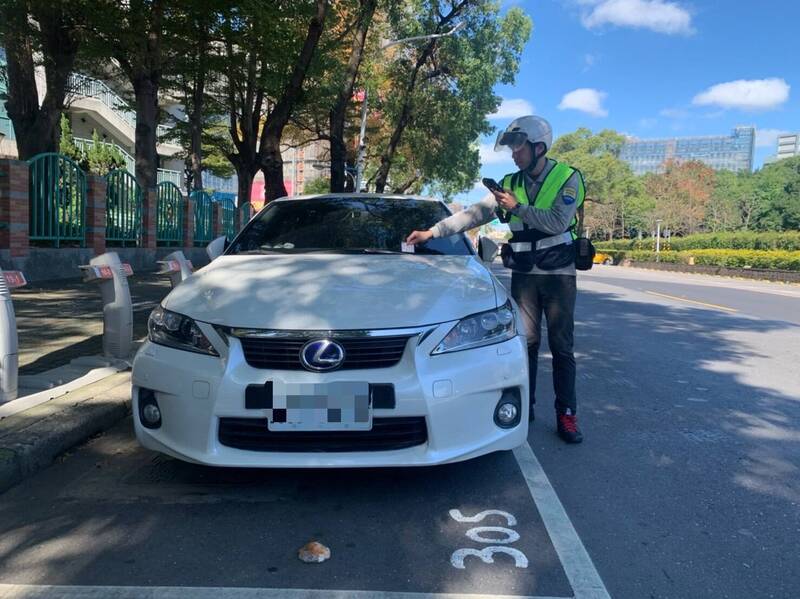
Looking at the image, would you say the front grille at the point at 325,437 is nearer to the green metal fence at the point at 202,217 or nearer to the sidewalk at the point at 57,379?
the sidewalk at the point at 57,379

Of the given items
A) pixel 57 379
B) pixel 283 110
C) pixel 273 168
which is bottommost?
pixel 57 379

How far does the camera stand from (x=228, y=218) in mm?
20141

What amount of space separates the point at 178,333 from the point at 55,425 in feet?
3.69

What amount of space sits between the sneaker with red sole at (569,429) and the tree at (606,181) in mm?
62771

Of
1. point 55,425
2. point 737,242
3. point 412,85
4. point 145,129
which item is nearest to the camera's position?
point 55,425

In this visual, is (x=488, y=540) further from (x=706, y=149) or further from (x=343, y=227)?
(x=706, y=149)

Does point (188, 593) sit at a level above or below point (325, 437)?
below

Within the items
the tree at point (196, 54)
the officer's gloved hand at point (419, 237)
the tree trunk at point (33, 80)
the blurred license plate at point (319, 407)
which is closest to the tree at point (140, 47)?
the tree at point (196, 54)

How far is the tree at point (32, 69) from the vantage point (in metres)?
12.4

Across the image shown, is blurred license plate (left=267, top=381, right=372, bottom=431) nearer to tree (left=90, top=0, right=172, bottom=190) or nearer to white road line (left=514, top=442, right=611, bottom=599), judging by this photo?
white road line (left=514, top=442, right=611, bottom=599)

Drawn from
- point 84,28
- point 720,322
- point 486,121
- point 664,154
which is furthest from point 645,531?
point 664,154

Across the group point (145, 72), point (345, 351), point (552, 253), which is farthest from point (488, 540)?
point (145, 72)

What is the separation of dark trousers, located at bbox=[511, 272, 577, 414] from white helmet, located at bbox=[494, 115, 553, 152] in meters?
0.85

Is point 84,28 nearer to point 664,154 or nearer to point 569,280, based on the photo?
point 569,280
